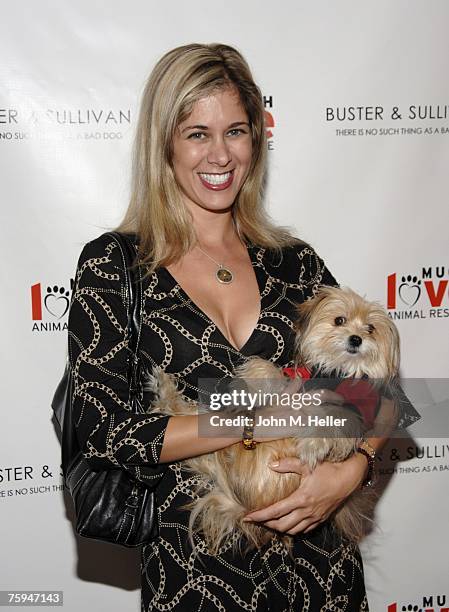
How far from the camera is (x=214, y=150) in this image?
81.4 inches

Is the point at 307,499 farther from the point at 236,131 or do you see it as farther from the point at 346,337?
the point at 236,131

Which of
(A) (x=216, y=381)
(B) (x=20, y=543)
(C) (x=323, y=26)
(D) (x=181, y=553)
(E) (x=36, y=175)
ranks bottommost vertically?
(B) (x=20, y=543)

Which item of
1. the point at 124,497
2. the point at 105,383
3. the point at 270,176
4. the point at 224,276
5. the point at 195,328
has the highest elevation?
the point at 270,176

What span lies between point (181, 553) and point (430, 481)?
1.80 meters

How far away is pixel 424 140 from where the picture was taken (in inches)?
123

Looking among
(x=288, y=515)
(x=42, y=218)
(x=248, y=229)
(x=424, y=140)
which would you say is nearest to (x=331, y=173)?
(x=424, y=140)

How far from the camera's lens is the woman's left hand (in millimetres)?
1844

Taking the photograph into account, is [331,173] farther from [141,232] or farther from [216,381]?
[216,381]

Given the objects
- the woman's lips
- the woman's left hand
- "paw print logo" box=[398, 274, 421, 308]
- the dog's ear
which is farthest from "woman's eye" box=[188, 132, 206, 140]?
"paw print logo" box=[398, 274, 421, 308]

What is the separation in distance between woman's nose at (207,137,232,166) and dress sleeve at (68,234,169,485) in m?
0.44

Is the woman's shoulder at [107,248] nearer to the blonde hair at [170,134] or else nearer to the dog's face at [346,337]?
the blonde hair at [170,134]

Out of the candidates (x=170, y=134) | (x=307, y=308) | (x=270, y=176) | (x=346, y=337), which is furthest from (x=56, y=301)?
(x=346, y=337)

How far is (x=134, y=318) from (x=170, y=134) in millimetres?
548

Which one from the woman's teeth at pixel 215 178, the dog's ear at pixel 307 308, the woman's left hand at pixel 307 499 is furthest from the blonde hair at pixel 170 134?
the woman's left hand at pixel 307 499
